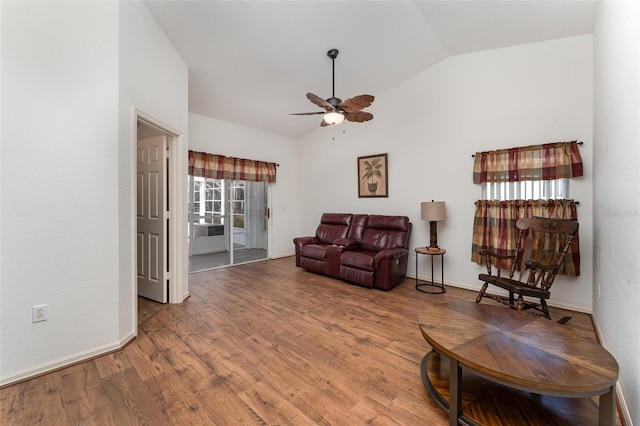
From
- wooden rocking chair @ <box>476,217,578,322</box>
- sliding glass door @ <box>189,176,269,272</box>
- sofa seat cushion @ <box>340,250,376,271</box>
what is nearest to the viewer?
wooden rocking chair @ <box>476,217,578,322</box>

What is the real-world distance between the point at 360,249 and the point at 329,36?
312cm

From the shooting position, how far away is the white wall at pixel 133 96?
2.22m

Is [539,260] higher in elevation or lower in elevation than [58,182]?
lower

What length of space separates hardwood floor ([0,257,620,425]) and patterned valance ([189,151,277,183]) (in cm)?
240

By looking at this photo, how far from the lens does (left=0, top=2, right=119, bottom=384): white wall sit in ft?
5.77

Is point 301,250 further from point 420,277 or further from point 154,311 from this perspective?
point 154,311

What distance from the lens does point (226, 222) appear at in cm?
521

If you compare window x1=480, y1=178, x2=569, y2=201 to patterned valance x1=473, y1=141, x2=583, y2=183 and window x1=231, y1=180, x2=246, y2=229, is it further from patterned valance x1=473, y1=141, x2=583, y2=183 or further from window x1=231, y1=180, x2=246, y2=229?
window x1=231, y1=180, x2=246, y2=229

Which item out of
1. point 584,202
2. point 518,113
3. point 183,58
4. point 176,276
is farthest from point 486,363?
point 183,58

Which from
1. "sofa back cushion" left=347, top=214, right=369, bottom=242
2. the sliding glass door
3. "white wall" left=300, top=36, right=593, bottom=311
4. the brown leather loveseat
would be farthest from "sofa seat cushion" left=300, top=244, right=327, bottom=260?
the sliding glass door

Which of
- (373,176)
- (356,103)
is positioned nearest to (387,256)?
(373,176)

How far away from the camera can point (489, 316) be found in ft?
6.09

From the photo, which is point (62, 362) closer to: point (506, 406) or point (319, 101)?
point (506, 406)

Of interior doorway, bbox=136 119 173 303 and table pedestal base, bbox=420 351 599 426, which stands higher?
interior doorway, bbox=136 119 173 303
